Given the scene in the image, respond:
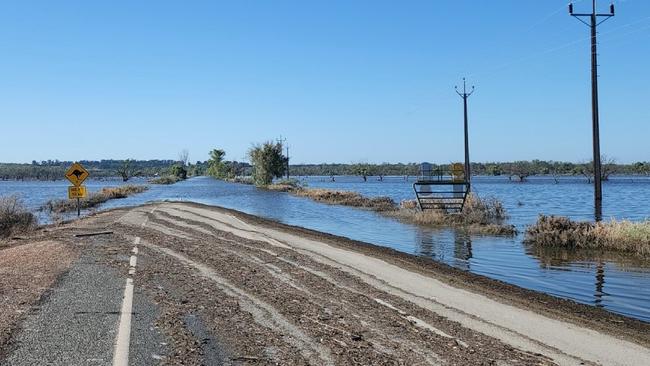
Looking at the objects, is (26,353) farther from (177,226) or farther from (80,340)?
(177,226)

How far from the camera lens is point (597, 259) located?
18219mm

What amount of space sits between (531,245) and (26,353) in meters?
18.5

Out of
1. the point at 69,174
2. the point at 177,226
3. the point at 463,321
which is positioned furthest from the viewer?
the point at 69,174

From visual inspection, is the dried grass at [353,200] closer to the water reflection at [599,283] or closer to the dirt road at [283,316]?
the water reflection at [599,283]

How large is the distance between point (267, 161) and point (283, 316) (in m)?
93.1

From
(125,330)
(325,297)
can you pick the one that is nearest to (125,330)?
(125,330)

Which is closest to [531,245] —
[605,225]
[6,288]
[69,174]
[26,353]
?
[605,225]

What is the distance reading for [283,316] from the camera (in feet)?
30.2

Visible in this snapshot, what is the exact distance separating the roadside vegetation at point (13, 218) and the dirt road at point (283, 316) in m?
9.63

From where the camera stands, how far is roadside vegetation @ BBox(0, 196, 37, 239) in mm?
24795

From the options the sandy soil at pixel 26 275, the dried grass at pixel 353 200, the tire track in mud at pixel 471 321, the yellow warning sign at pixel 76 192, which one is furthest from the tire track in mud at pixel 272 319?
the dried grass at pixel 353 200

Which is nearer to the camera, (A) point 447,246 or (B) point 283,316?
(B) point 283,316

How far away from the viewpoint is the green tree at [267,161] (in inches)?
3952

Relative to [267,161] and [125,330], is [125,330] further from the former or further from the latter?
[267,161]
